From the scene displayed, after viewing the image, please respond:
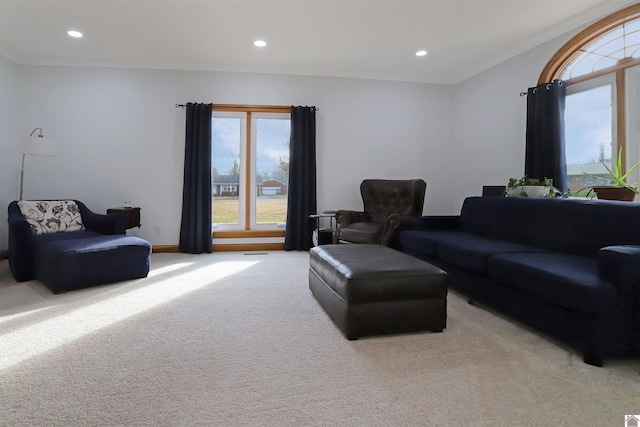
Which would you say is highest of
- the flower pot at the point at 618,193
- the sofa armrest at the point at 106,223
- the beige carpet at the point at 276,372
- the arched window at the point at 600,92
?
the arched window at the point at 600,92

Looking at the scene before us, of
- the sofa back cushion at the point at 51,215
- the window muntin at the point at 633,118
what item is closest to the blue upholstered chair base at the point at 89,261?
the sofa back cushion at the point at 51,215

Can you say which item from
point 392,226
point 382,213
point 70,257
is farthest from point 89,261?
point 382,213

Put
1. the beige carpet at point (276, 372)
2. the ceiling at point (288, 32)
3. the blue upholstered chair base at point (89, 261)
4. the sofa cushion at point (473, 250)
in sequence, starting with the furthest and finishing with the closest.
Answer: the ceiling at point (288, 32) < the blue upholstered chair base at point (89, 261) < the sofa cushion at point (473, 250) < the beige carpet at point (276, 372)

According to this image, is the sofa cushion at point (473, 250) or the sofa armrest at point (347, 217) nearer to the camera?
the sofa cushion at point (473, 250)

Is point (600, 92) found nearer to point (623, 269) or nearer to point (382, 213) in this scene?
point (382, 213)

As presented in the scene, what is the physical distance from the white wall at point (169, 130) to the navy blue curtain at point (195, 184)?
20 cm

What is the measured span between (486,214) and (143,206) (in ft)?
15.0

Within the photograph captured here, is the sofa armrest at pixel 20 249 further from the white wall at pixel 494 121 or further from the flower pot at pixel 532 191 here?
the white wall at pixel 494 121

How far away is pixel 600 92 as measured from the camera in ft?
11.9

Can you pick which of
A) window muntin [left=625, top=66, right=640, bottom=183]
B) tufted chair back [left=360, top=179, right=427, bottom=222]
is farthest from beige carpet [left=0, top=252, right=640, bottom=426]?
window muntin [left=625, top=66, right=640, bottom=183]

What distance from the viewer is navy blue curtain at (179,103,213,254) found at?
497 centimetres

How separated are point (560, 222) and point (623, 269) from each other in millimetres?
1063

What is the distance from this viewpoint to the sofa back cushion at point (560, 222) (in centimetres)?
231

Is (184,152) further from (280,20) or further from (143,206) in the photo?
(280,20)
